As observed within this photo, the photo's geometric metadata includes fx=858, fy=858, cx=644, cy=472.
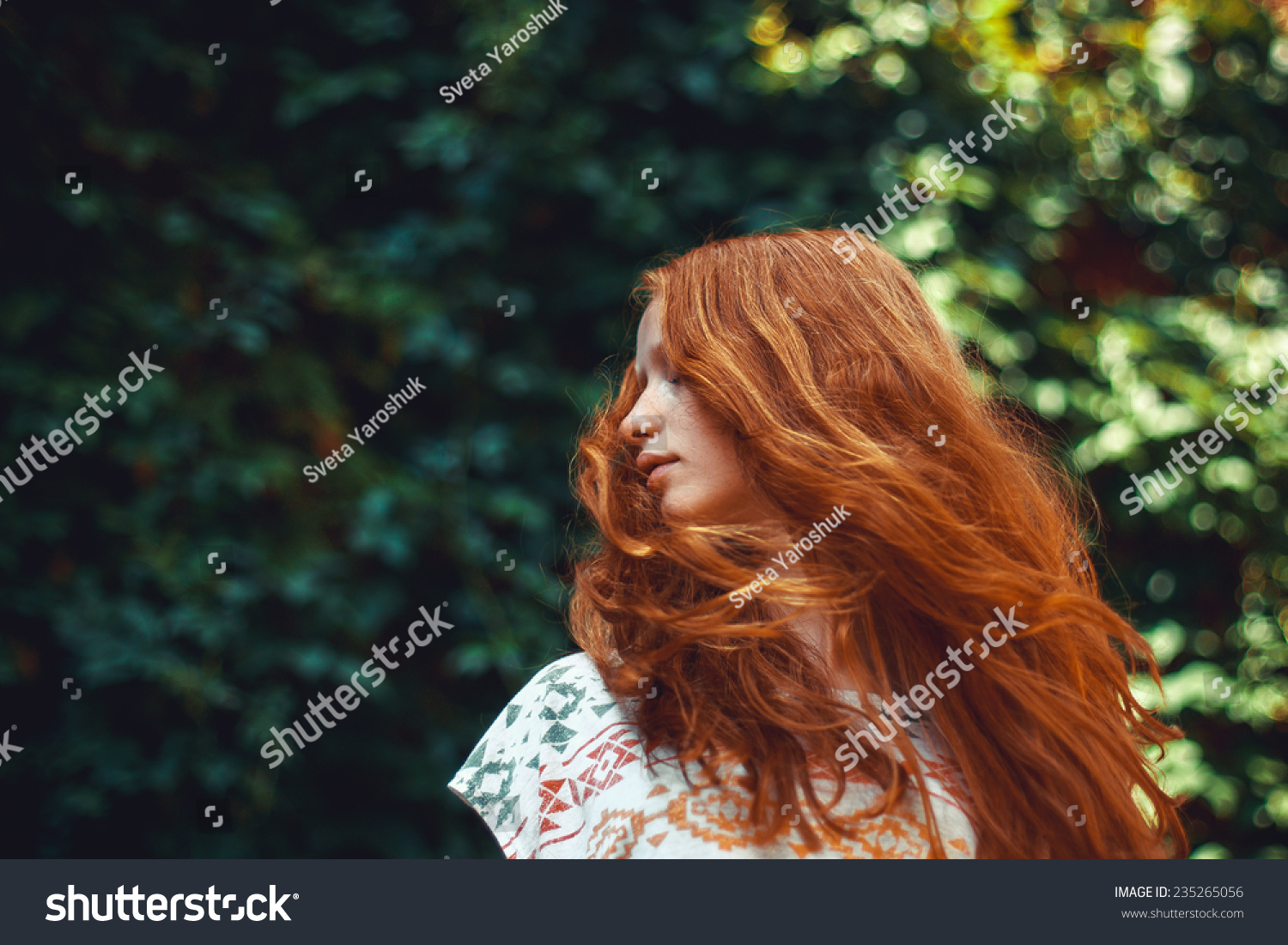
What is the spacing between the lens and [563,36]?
1836 millimetres

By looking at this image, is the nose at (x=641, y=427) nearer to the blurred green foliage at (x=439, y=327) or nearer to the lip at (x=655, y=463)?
the lip at (x=655, y=463)

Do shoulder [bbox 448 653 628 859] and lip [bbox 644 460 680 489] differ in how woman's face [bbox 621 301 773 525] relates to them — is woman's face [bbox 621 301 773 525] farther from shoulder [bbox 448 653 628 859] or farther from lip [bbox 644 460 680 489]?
shoulder [bbox 448 653 628 859]

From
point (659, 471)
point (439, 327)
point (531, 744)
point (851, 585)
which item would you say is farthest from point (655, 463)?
point (439, 327)

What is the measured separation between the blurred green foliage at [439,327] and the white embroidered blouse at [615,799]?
643mm

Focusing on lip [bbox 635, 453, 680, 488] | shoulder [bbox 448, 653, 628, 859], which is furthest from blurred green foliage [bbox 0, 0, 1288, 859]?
lip [bbox 635, 453, 680, 488]

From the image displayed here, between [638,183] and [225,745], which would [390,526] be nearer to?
[225,745]

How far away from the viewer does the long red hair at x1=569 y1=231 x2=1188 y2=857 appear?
1.00m

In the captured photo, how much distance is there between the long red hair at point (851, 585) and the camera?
3.29 ft

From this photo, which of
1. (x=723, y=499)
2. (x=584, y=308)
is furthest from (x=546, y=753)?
(x=584, y=308)

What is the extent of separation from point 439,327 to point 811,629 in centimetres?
107

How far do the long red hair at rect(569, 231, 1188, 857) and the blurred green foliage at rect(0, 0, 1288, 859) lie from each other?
728 millimetres

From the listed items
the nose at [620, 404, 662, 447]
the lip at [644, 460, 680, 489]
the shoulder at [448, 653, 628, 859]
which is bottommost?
the shoulder at [448, 653, 628, 859]

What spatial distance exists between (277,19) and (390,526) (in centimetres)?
111

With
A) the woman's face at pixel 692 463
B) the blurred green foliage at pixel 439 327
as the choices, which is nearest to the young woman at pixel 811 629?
→ the woman's face at pixel 692 463
